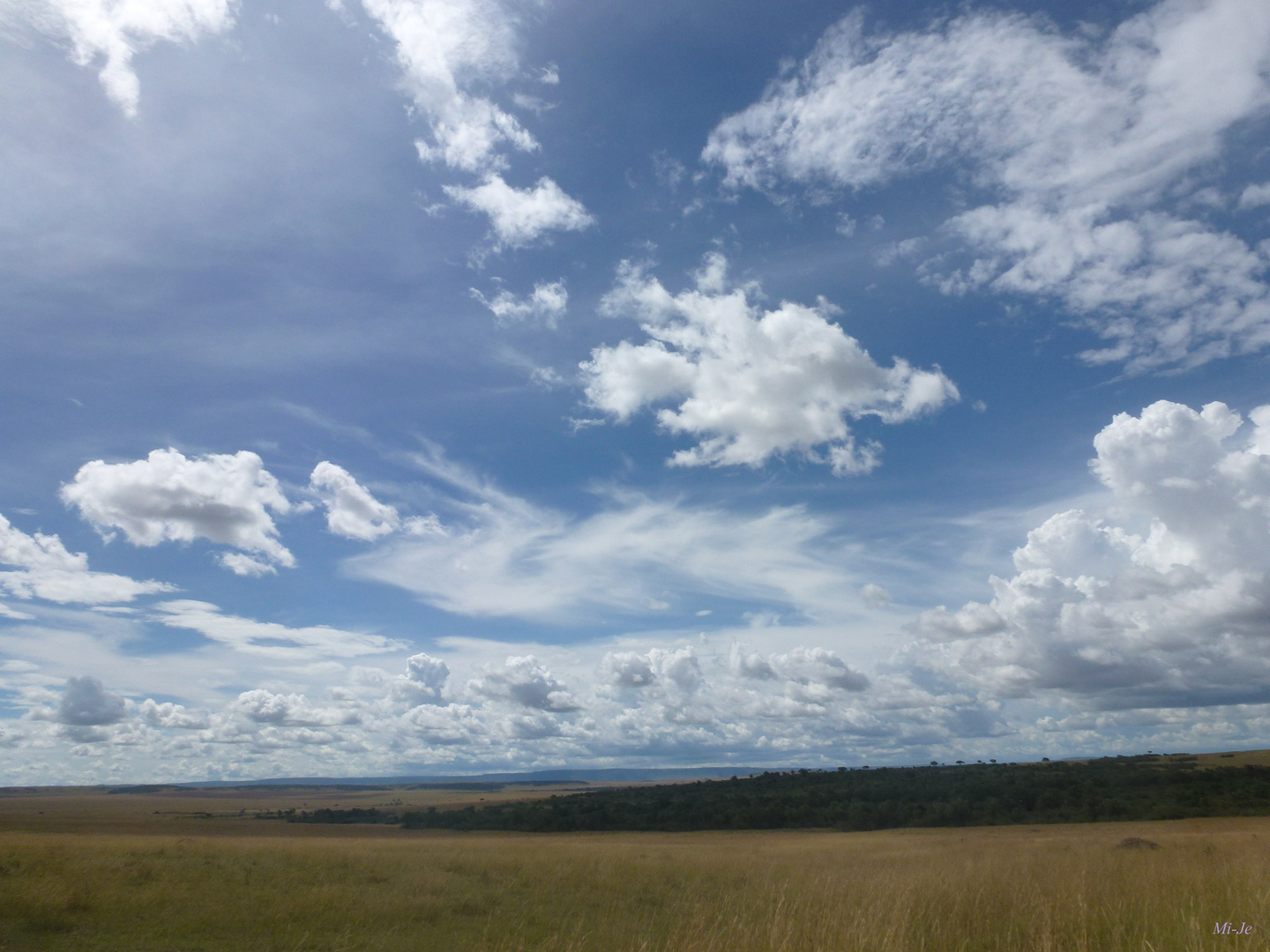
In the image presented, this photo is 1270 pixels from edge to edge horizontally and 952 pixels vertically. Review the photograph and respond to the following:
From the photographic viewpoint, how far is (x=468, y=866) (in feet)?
101

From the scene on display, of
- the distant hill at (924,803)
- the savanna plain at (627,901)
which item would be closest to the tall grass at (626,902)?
the savanna plain at (627,901)

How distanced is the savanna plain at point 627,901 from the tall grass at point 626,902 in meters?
0.08

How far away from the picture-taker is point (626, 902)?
850 inches

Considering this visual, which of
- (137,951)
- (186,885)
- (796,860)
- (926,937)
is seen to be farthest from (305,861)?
(926,937)

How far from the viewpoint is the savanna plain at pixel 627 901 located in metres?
9.60

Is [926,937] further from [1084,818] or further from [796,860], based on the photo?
[1084,818]

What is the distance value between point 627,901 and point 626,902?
17 centimetres

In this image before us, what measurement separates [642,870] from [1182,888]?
2007cm

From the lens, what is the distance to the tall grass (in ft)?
31.4

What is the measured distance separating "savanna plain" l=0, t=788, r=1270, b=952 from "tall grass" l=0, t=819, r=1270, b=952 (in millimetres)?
76
